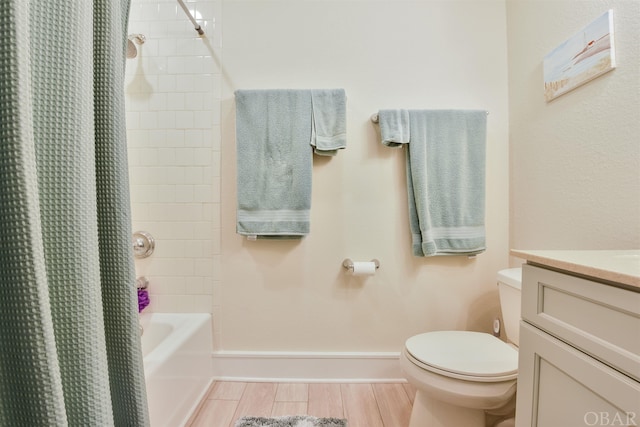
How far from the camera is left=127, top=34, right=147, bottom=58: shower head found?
131 cm

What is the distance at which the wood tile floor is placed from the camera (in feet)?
4.03

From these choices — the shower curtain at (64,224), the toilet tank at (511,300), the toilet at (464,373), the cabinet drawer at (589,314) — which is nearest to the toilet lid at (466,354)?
the toilet at (464,373)

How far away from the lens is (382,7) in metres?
1.49

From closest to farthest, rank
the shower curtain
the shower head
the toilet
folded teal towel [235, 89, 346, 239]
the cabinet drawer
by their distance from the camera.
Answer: the shower curtain → the cabinet drawer → the toilet → the shower head → folded teal towel [235, 89, 346, 239]

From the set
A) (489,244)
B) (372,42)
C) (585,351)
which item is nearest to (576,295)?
(585,351)

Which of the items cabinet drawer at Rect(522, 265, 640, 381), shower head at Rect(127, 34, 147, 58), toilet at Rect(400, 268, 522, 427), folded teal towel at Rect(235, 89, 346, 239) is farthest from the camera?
folded teal towel at Rect(235, 89, 346, 239)

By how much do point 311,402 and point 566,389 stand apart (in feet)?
3.49

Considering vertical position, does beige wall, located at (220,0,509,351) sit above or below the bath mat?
above

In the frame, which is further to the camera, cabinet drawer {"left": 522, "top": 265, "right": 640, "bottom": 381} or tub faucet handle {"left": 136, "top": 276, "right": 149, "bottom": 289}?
tub faucet handle {"left": 136, "top": 276, "right": 149, "bottom": 289}

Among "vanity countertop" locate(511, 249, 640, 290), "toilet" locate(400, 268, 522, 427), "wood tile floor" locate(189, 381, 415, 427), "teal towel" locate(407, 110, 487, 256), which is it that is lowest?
"wood tile floor" locate(189, 381, 415, 427)

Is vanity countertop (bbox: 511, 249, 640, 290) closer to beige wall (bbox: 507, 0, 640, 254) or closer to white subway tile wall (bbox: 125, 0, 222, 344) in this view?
beige wall (bbox: 507, 0, 640, 254)

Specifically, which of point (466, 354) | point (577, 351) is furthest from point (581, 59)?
point (466, 354)

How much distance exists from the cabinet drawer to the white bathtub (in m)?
1.21

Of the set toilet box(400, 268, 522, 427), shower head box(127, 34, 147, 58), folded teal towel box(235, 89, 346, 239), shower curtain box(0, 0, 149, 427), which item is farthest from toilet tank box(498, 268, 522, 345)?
shower head box(127, 34, 147, 58)
